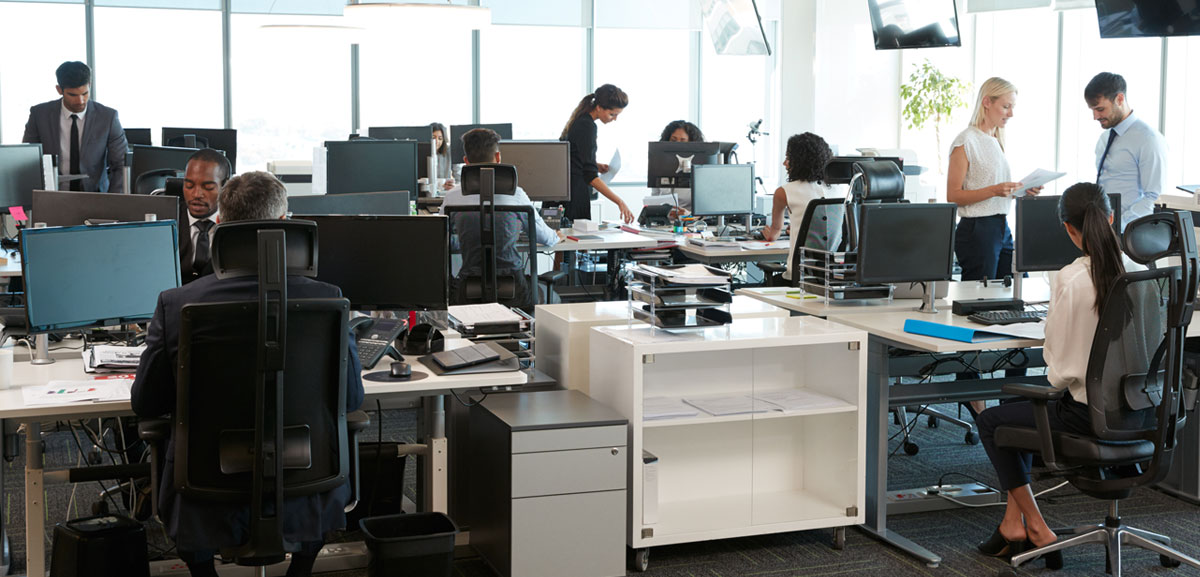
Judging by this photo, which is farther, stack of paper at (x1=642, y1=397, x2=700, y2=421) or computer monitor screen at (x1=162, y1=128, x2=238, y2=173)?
computer monitor screen at (x1=162, y1=128, x2=238, y2=173)

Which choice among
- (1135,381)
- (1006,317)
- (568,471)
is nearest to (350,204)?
(568,471)

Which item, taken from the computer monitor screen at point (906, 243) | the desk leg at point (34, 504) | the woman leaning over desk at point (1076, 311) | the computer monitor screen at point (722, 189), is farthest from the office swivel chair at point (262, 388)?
the computer monitor screen at point (722, 189)

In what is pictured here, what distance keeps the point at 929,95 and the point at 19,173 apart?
792cm

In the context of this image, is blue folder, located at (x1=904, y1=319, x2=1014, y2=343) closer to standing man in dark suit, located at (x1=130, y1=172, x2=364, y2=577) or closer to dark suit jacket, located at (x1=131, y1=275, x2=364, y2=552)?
standing man in dark suit, located at (x1=130, y1=172, x2=364, y2=577)

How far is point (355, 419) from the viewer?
9.96 ft

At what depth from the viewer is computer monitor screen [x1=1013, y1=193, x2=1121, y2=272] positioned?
→ 4410mm

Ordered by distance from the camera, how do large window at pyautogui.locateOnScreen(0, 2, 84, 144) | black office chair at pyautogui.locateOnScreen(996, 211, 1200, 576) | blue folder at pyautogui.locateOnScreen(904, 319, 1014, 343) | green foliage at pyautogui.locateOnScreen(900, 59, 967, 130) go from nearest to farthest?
black office chair at pyautogui.locateOnScreen(996, 211, 1200, 576) → blue folder at pyautogui.locateOnScreen(904, 319, 1014, 343) → large window at pyautogui.locateOnScreen(0, 2, 84, 144) → green foliage at pyautogui.locateOnScreen(900, 59, 967, 130)

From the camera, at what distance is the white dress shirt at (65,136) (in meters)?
6.92

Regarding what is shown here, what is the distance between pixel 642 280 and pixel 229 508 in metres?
1.65

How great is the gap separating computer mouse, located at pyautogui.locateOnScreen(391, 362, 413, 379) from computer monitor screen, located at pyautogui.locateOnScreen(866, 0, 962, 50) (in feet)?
17.6

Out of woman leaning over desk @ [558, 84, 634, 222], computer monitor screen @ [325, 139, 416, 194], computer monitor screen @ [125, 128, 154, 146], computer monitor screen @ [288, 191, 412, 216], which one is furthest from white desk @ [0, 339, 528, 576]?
computer monitor screen @ [125, 128, 154, 146]

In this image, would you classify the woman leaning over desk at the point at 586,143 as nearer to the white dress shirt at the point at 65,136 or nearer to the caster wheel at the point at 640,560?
the white dress shirt at the point at 65,136

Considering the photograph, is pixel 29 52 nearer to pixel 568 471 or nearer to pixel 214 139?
pixel 214 139

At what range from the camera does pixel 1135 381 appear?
11.2 feet
